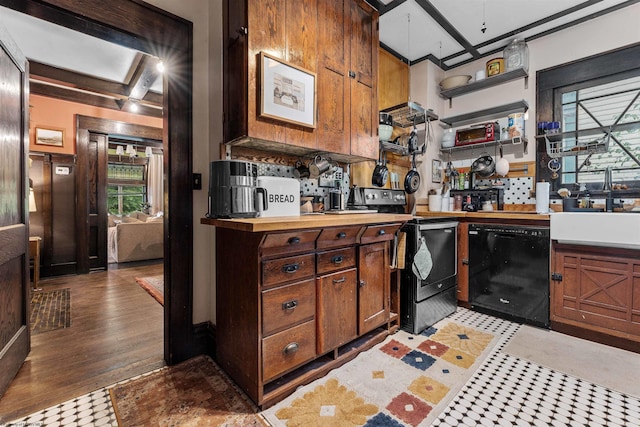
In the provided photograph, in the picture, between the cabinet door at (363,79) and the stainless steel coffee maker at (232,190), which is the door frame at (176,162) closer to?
the stainless steel coffee maker at (232,190)

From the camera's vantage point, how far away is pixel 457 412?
1399 millimetres

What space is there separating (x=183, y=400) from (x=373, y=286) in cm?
131

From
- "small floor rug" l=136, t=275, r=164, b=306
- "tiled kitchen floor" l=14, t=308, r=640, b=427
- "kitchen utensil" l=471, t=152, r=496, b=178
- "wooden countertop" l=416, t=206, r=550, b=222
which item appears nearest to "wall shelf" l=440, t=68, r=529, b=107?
"kitchen utensil" l=471, t=152, r=496, b=178

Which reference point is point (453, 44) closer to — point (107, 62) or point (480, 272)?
point (480, 272)

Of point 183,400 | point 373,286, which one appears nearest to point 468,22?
point 373,286

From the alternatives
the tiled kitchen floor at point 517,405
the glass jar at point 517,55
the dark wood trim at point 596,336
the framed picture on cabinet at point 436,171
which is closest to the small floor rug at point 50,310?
the tiled kitchen floor at point 517,405

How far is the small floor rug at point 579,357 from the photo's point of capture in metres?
1.68

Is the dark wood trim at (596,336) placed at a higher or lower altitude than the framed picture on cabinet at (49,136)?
lower

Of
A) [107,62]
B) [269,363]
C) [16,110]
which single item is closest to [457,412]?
[269,363]

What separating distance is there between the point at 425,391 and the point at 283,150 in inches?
70.5

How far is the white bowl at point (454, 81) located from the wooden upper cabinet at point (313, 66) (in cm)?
136

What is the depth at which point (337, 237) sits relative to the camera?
171 cm

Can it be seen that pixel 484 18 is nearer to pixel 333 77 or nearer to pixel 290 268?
pixel 333 77

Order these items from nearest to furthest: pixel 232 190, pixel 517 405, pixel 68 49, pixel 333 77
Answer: pixel 517 405, pixel 232 190, pixel 333 77, pixel 68 49
